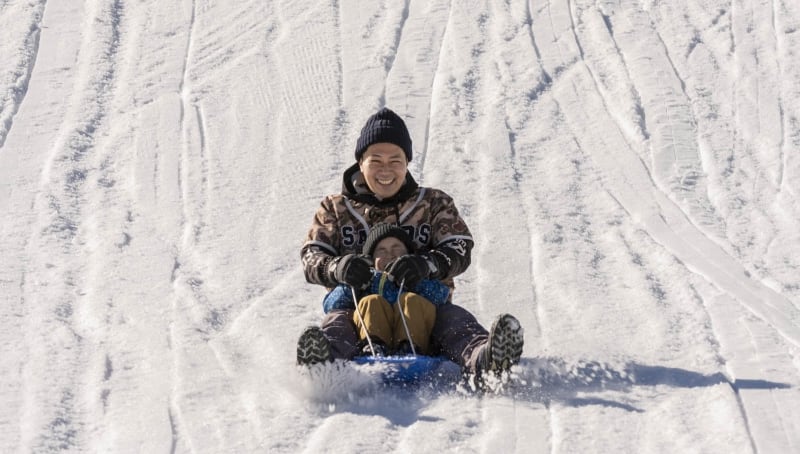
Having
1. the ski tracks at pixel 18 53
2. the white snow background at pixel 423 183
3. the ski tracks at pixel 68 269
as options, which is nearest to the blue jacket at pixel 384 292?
the white snow background at pixel 423 183

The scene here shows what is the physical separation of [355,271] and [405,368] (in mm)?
427

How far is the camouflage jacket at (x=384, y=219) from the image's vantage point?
4672 millimetres

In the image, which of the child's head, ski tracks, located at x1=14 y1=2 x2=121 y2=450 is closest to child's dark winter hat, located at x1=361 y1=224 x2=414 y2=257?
the child's head

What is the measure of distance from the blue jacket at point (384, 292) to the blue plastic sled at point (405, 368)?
0.36 m

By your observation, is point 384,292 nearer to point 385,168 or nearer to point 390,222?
point 390,222

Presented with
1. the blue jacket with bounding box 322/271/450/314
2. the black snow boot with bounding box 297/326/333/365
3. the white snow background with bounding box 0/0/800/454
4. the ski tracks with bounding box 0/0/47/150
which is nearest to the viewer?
the white snow background with bounding box 0/0/800/454

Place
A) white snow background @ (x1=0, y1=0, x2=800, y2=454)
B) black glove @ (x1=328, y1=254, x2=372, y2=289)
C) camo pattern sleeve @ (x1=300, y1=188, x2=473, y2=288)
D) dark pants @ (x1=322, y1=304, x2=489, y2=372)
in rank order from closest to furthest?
white snow background @ (x1=0, y1=0, x2=800, y2=454), dark pants @ (x1=322, y1=304, x2=489, y2=372), black glove @ (x1=328, y1=254, x2=372, y2=289), camo pattern sleeve @ (x1=300, y1=188, x2=473, y2=288)

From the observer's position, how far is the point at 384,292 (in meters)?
4.46

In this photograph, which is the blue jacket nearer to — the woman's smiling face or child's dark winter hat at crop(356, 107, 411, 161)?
the woman's smiling face

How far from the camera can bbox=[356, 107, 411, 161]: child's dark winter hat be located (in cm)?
468

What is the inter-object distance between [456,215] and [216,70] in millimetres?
3598

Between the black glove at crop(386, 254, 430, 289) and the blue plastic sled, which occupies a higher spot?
the black glove at crop(386, 254, 430, 289)

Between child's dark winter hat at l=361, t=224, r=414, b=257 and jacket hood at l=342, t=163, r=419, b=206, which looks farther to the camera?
jacket hood at l=342, t=163, r=419, b=206

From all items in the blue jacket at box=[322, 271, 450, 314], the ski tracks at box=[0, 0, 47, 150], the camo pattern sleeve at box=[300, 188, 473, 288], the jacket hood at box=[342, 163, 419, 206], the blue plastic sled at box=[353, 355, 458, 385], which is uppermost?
the ski tracks at box=[0, 0, 47, 150]
